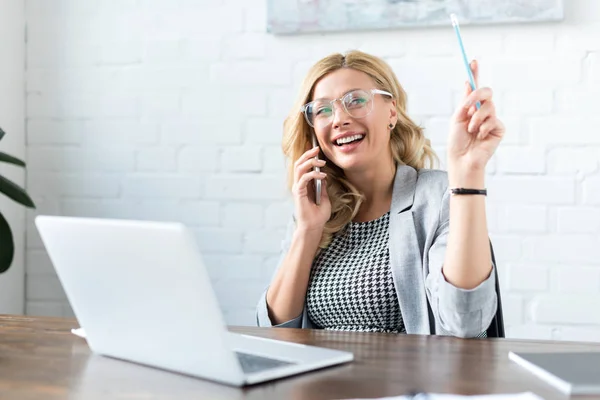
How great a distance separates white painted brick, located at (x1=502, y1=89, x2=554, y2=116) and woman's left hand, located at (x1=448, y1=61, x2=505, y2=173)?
2.83ft

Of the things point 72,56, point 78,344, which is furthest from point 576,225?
point 72,56

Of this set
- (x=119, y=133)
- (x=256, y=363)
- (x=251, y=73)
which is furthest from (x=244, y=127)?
(x=256, y=363)

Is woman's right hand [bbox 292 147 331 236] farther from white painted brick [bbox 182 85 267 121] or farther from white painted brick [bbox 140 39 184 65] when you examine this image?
white painted brick [bbox 140 39 184 65]

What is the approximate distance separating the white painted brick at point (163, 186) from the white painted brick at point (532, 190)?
90cm

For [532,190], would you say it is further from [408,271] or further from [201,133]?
[201,133]

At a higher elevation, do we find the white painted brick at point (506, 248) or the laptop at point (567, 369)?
the white painted brick at point (506, 248)

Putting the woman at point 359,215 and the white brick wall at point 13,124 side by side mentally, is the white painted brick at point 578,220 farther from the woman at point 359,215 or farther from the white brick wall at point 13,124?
the white brick wall at point 13,124

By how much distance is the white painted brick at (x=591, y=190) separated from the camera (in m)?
2.15

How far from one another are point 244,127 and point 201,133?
14 cm

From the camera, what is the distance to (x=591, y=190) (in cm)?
216

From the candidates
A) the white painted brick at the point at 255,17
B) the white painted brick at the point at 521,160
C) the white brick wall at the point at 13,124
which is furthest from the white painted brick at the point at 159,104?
the white painted brick at the point at 521,160

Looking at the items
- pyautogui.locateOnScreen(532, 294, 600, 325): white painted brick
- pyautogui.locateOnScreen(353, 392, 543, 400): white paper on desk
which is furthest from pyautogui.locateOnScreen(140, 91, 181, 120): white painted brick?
pyautogui.locateOnScreen(353, 392, 543, 400): white paper on desk

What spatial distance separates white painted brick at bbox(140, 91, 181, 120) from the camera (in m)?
2.47

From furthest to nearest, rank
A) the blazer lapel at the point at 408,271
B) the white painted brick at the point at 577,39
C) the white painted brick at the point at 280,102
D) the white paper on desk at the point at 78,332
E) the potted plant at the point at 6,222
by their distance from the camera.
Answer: the white painted brick at the point at 280,102
the white painted brick at the point at 577,39
the potted plant at the point at 6,222
the blazer lapel at the point at 408,271
the white paper on desk at the point at 78,332
